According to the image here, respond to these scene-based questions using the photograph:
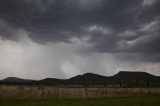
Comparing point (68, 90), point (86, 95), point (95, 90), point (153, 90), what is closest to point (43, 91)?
point (68, 90)

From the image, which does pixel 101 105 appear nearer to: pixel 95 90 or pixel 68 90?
pixel 68 90

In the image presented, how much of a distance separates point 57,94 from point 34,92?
637cm

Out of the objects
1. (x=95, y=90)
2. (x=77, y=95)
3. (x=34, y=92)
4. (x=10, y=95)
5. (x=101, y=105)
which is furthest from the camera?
(x=95, y=90)

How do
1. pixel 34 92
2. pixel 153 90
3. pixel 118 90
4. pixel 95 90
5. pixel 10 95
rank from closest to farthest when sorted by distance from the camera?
pixel 10 95, pixel 34 92, pixel 95 90, pixel 118 90, pixel 153 90

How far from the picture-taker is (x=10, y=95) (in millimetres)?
61531

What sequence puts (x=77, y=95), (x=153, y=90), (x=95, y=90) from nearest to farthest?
(x=77, y=95), (x=95, y=90), (x=153, y=90)

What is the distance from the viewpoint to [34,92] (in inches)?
2591

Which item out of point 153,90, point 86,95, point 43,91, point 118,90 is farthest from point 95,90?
point 153,90

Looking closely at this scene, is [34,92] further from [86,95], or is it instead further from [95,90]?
[95,90]

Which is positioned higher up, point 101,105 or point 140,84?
point 140,84

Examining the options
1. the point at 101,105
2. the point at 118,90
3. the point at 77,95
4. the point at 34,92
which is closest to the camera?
the point at 101,105

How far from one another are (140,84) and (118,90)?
36.4 m

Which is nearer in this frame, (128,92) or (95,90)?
(95,90)

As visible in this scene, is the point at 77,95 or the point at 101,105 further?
the point at 77,95
